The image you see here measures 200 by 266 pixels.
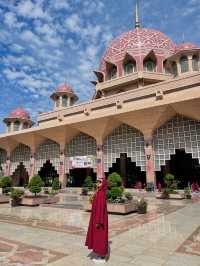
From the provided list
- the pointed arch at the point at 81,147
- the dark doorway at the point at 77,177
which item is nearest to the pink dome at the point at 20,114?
the dark doorway at the point at 77,177

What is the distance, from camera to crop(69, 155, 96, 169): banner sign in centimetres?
2430

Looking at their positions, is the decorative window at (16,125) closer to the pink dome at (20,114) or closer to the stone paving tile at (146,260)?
the pink dome at (20,114)

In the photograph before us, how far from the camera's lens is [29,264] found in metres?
4.74

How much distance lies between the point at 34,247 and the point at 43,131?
873 inches

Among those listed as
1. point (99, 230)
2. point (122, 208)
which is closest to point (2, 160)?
point (122, 208)

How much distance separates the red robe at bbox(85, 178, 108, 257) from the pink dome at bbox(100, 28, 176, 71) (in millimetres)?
26511

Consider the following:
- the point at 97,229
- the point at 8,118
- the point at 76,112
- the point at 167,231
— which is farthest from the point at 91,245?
the point at 8,118

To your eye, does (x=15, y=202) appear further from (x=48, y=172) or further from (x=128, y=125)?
(x=48, y=172)

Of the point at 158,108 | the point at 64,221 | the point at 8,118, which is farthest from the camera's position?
the point at 8,118

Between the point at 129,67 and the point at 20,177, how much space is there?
70.6 feet

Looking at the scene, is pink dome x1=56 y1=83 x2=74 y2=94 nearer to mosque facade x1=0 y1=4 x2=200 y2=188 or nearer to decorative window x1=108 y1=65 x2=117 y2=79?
mosque facade x1=0 y1=4 x2=200 y2=188

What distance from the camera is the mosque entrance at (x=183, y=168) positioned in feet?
82.1

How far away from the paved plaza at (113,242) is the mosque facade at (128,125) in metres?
11.1

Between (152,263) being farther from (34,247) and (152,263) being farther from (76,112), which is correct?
(76,112)
